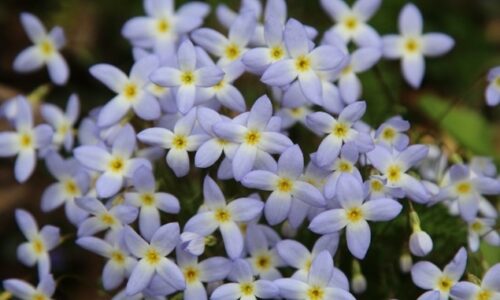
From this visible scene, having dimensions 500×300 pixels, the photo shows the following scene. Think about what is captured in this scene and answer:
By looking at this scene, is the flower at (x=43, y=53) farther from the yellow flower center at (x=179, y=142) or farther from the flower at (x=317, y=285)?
the flower at (x=317, y=285)

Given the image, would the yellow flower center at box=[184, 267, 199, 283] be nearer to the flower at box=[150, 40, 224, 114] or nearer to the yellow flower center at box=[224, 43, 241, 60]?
the flower at box=[150, 40, 224, 114]

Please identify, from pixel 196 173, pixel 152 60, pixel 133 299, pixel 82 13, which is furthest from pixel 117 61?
pixel 133 299

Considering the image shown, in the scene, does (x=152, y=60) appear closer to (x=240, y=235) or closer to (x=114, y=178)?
(x=114, y=178)

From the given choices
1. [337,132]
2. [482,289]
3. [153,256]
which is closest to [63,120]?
[153,256]

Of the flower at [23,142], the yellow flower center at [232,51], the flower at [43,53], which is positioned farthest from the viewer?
the flower at [43,53]

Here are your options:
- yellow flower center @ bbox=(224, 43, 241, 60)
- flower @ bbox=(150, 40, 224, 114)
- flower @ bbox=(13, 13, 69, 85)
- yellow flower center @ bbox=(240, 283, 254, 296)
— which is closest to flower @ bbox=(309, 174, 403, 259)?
yellow flower center @ bbox=(240, 283, 254, 296)

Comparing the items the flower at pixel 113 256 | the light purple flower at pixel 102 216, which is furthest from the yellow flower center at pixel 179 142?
the flower at pixel 113 256

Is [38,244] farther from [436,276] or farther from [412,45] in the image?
[412,45]
